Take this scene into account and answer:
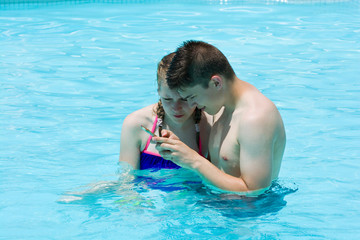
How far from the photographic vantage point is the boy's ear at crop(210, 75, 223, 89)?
402 cm

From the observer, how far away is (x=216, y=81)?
404 centimetres

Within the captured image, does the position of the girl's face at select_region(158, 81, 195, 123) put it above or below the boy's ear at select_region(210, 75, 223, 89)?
below

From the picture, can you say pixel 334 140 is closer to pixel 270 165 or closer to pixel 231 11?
pixel 270 165

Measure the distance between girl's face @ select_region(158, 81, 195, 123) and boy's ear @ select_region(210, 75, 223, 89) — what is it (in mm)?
322

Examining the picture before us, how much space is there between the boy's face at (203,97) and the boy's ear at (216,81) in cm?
3

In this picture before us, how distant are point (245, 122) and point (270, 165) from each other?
35 cm

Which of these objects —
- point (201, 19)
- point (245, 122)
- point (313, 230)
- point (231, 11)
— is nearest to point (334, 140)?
point (313, 230)

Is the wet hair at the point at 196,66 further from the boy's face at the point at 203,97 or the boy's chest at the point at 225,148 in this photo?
the boy's chest at the point at 225,148

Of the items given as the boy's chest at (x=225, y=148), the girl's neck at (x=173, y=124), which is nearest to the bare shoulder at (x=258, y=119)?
the boy's chest at (x=225, y=148)

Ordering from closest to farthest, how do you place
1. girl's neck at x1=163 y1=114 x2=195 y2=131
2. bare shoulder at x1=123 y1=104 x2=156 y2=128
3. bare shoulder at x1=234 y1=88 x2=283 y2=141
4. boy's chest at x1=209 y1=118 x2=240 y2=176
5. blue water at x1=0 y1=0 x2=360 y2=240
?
bare shoulder at x1=234 y1=88 x2=283 y2=141 → boy's chest at x1=209 y1=118 x2=240 y2=176 → blue water at x1=0 y1=0 x2=360 y2=240 → bare shoulder at x1=123 y1=104 x2=156 y2=128 → girl's neck at x1=163 y1=114 x2=195 y2=131

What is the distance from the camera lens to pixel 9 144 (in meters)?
6.24

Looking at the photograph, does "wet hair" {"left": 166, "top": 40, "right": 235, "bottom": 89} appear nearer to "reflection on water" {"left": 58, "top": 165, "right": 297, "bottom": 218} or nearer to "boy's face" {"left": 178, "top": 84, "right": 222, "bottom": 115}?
"boy's face" {"left": 178, "top": 84, "right": 222, "bottom": 115}

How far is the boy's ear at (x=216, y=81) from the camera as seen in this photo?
402 centimetres

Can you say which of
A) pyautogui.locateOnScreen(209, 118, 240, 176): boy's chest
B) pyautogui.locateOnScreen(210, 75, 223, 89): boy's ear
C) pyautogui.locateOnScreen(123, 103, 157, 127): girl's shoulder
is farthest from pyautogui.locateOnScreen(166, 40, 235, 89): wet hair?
pyautogui.locateOnScreen(123, 103, 157, 127): girl's shoulder
